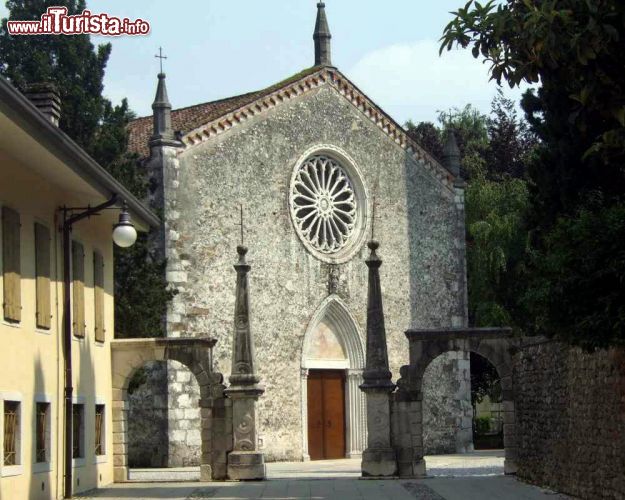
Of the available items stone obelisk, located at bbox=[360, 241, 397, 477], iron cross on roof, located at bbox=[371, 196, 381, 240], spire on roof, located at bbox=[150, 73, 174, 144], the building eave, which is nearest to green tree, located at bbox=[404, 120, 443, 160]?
iron cross on roof, located at bbox=[371, 196, 381, 240]

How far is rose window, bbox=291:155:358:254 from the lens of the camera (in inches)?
1567

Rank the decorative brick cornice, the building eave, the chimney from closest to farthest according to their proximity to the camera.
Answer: the building eave → the chimney → the decorative brick cornice

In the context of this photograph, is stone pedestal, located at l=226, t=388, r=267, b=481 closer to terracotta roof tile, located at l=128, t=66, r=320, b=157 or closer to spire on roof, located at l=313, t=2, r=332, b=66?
terracotta roof tile, located at l=128, t=66, r=320, b=157

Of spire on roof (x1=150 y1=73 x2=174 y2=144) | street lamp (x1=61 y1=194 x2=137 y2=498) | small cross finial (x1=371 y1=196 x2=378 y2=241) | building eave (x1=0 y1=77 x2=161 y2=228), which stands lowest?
street lamp (x1=61 y1=194 x2=137 y2=498)

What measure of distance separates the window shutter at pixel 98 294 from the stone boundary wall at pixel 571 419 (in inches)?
316

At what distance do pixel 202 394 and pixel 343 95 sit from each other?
53.0 ft

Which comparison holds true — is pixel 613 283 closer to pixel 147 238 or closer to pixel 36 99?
pixel 36 99

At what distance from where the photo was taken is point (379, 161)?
42125mm

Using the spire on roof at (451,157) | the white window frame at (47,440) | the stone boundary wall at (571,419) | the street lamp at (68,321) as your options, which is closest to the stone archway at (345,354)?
the spire on roof at (451,157)

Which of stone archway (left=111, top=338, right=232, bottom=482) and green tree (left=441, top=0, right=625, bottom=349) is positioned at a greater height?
green tree (left=441, top=0, right=625, bottom=349)

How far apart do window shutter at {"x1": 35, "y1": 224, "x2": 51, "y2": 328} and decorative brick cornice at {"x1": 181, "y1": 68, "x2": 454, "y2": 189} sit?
15635 mm

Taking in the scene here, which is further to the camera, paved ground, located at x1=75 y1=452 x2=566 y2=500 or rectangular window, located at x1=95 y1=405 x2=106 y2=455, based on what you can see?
rectangular window, located at x1=95 y1=405 x2=106 y2=455

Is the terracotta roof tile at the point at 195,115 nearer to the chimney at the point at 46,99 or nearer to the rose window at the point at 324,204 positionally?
the rose window at the point at 324,204
